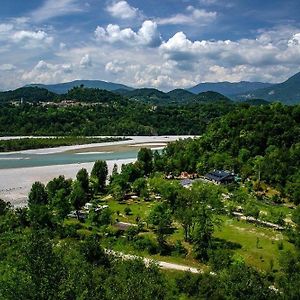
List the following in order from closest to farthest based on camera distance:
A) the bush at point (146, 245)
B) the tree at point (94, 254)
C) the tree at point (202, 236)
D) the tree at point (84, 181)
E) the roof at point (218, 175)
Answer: the tree at point (94, 254) → the tree at point (202, 236) → the bush at point (146, 245) → the tree at point (84, 181) → the roof at point (218, 175)

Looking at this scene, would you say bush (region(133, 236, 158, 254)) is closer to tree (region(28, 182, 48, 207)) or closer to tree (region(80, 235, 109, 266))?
tree (region(80, 235, 109, 266))

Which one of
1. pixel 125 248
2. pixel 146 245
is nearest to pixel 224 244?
pixel 146 245

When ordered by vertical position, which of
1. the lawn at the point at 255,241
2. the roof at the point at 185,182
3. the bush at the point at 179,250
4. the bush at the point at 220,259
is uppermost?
the roof at the point at 185,182

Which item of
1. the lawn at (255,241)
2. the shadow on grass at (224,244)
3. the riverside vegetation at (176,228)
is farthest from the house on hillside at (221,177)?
the shadow on grass at (224,244)

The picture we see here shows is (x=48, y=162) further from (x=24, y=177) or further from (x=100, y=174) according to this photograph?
(x=100, y=174)

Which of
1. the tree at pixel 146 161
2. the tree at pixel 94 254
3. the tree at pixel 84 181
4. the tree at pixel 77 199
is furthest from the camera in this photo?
the tree at pixel 146 161

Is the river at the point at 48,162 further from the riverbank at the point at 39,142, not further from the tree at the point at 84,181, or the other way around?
the tree at the point at 84,181
